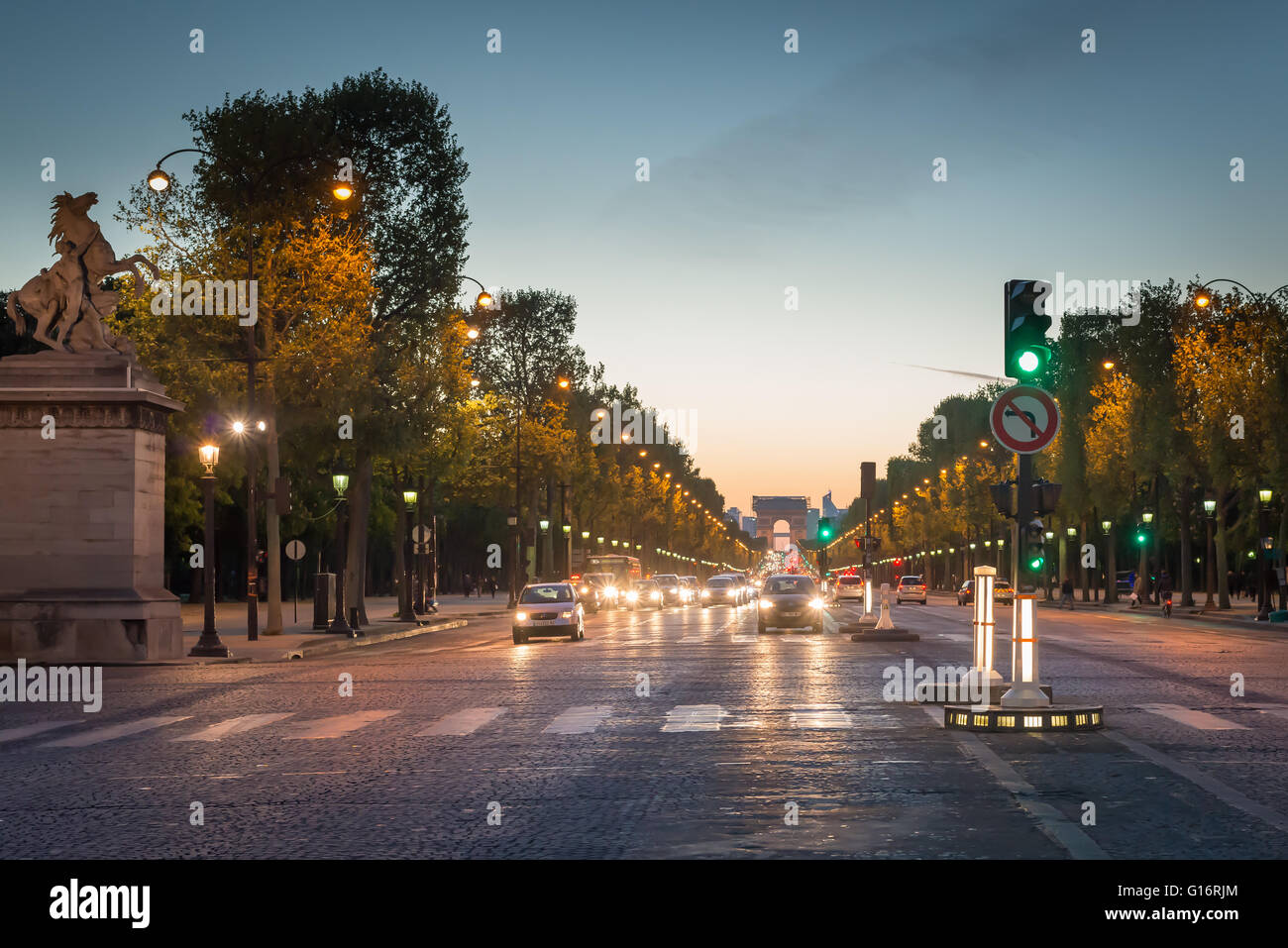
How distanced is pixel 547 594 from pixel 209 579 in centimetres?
949

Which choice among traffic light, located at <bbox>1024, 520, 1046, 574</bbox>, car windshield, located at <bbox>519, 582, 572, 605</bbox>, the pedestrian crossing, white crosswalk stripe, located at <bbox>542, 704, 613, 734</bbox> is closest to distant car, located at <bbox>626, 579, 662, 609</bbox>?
car windshield, located at <bbox>519, 582, 572, 605</bbox>

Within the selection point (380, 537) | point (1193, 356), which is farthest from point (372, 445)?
point (380, 537)

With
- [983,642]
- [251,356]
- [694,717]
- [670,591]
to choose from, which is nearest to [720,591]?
[670,591]

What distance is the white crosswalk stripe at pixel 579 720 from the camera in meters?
16.2

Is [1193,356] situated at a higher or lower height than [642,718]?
higher

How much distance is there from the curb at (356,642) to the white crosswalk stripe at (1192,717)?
18539 millimetres

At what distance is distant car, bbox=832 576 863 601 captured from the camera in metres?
85.2

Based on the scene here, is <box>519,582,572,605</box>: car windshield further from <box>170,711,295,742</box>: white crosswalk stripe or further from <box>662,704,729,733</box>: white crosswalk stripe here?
<box>170,711,295,742</box>: white crosswalk stripe

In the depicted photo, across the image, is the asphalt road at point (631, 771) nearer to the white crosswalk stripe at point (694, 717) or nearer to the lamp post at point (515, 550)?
the white crosswalk stripe at point (694, 717)

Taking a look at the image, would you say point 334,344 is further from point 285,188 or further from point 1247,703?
point 1247,703

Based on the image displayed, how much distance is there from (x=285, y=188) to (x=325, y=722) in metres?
26.9

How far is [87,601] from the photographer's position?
2878 centimetres

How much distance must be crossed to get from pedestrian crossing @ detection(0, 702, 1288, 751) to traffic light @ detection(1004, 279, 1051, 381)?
12.9ft

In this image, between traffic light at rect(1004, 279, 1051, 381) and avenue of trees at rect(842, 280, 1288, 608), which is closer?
traffic light at rect(1004, 279, 1051, 381)
